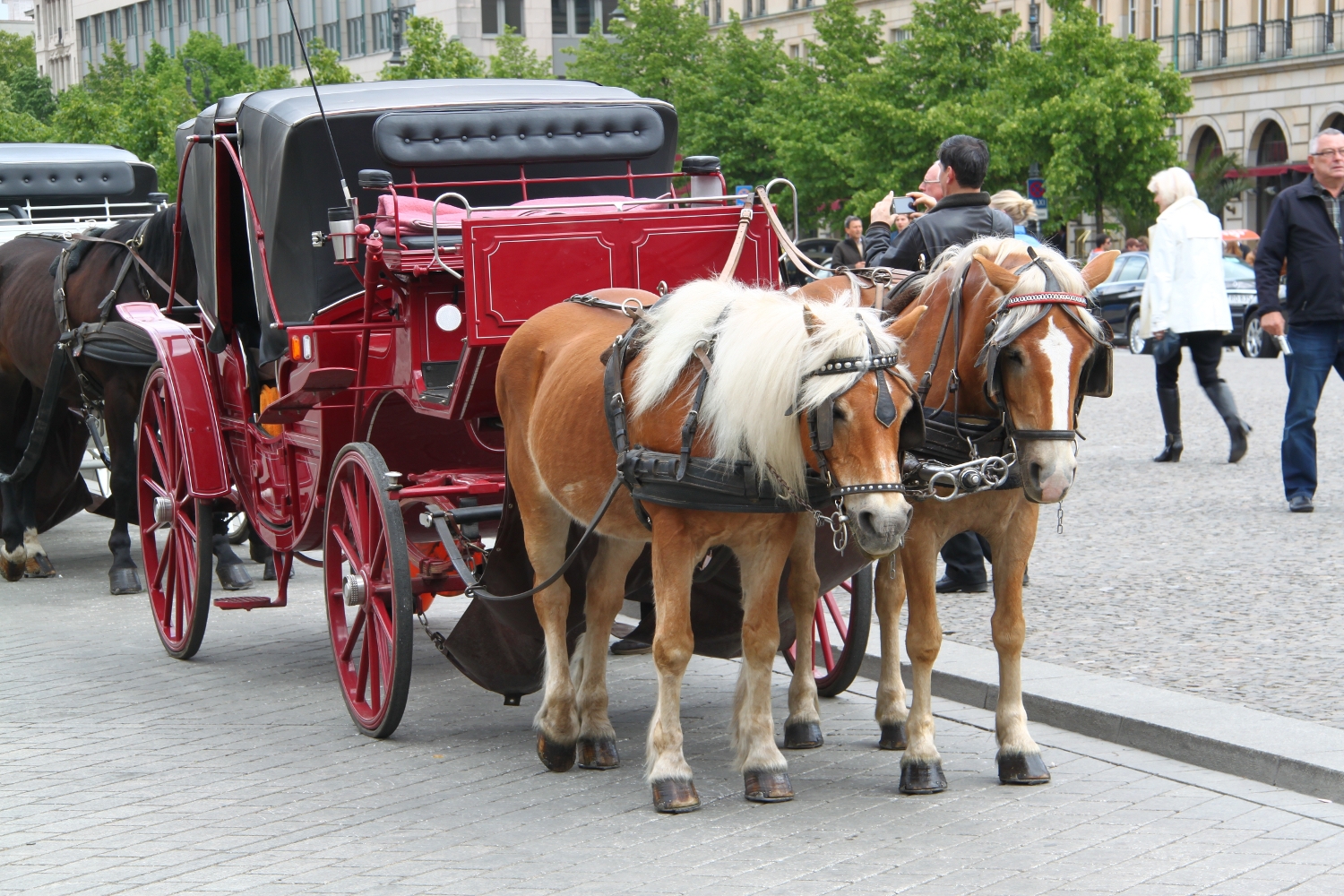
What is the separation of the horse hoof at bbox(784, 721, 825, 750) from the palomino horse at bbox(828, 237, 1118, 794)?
1.58ft

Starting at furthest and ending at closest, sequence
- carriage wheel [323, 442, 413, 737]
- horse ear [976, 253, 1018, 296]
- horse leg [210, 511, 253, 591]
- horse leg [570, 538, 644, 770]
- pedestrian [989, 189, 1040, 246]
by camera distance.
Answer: horse leg [210, 511, 253, 591]
pedestrian [989, 189, 1040, 246]
carriage wheel [323, 442, 413, 737]
horse leg [570, 538, 644, 770]
horse ear [976, 253, 1018, 296]

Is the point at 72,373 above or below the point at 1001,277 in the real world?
below

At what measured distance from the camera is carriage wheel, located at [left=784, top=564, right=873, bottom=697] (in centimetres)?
638

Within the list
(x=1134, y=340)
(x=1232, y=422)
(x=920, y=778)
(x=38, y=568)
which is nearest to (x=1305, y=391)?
(x=1232, y=422)

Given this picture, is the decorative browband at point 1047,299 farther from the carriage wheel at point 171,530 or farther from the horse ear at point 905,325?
the carriage wheel at point 171,530

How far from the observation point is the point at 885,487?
14.7 ft

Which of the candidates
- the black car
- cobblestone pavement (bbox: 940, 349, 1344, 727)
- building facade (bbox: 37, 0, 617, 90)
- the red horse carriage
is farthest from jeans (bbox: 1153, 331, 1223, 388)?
building facade (bbox: 37, 0, 617, 90)

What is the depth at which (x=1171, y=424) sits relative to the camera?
1284 cm

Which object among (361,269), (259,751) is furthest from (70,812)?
(361,269)

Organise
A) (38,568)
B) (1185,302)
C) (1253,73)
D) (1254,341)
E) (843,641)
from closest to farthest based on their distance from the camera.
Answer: (843,641) → (38,568) → (1185,302) → (1254,341) → (1253,73)

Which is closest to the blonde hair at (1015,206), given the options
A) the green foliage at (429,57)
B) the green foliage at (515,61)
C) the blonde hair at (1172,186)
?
the blonde hair at (1172,186)

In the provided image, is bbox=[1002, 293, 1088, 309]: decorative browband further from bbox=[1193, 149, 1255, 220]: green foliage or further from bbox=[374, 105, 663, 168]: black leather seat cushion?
bbox=[1193, 149, 1255, 220]: green foliage

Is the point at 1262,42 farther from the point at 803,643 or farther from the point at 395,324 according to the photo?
the point at 803,643

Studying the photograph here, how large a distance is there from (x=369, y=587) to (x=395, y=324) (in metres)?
0.96
